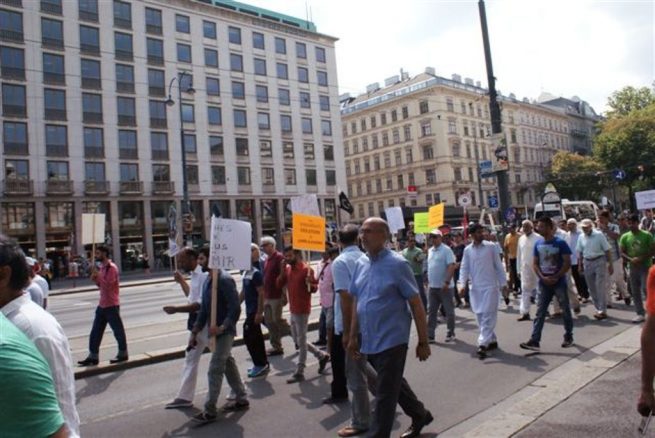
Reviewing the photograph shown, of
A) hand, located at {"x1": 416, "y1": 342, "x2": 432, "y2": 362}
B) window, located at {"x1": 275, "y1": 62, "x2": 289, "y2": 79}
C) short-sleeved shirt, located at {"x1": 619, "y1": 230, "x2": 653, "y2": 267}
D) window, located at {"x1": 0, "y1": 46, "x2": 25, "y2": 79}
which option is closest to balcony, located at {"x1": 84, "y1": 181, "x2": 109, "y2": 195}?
window, located at {"x1": 0, "y1": 46, "x2": 25, "y2": 79}

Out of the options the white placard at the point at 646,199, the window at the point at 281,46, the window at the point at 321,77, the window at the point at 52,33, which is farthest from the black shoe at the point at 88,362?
the window at the point at 321,77

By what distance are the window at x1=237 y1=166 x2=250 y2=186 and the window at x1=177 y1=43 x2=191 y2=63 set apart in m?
10.6

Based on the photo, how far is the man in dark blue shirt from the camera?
7.68m

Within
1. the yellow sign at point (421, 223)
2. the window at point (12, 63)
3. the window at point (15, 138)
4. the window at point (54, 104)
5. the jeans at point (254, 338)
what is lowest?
the jeans at point (254, 338)

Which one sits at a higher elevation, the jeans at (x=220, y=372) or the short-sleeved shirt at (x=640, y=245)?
the short-sleeved shirt at (x=640, y=245)

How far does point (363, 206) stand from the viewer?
79.2 m

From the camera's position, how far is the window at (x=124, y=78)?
4591 cm

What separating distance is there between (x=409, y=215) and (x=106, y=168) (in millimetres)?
24377

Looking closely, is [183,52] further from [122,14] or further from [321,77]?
[321,77]

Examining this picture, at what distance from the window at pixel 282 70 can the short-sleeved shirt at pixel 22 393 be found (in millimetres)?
56114

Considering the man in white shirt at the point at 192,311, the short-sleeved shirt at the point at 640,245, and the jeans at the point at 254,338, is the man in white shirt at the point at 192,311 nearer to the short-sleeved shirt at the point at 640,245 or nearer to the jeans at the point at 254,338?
the jeans at the point at 254,338

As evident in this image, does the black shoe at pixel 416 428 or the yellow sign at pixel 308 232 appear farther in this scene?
the yellow sign at pixel 308 232

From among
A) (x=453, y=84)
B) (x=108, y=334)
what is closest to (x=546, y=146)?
(x=453, y=84)

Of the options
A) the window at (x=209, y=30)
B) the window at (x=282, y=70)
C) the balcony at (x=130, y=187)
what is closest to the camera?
the balcony at (x=130, y=187)
